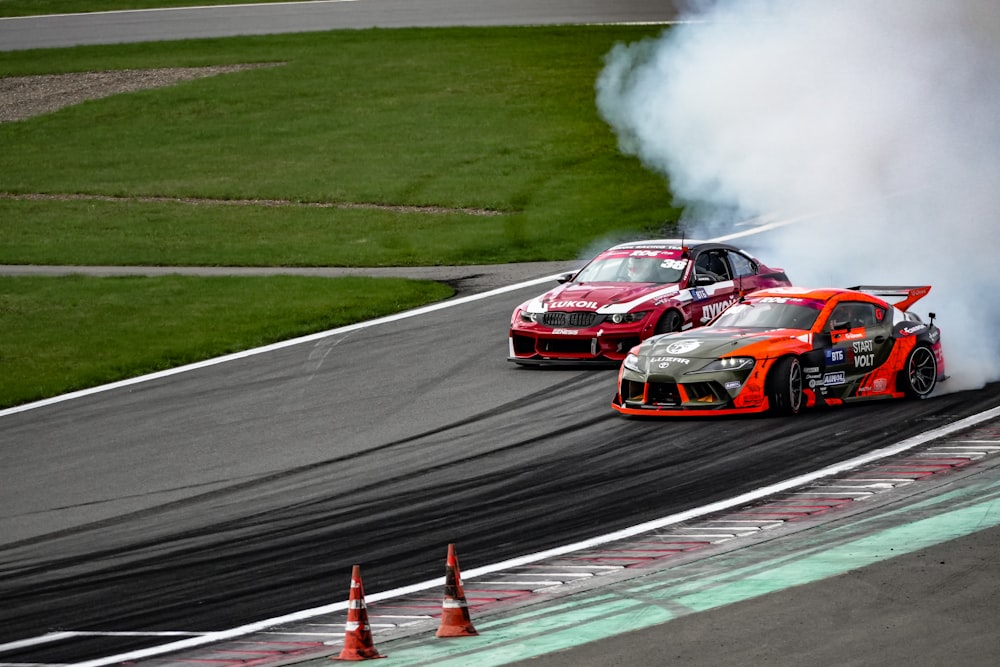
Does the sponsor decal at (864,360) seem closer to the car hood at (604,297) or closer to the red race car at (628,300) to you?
the red race car at (628,300)

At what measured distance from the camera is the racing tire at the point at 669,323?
18.5 metres

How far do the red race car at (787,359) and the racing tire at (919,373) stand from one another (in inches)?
0.4

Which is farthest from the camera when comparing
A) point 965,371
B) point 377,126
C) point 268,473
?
point 377,126

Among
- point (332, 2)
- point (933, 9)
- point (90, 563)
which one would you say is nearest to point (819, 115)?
point (933, 9)

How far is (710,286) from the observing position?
63.6 ft

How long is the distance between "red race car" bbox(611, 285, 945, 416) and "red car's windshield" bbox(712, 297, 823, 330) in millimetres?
11

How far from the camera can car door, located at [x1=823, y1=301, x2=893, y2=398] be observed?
52.2 feet

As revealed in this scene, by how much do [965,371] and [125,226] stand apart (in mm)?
20229

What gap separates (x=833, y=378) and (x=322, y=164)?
23.4 m

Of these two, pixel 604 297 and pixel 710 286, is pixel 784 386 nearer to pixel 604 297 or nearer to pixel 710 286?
pixel 604 297

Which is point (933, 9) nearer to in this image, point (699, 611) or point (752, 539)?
point (752, 539)

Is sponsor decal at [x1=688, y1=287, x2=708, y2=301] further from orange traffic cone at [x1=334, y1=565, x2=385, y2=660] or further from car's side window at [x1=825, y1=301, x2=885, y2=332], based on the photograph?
orange traffic cone at [x1=334, y1=565, x2=385, y2=660]

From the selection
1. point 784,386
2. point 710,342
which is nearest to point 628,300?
point 710,342

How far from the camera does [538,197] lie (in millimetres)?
33188
